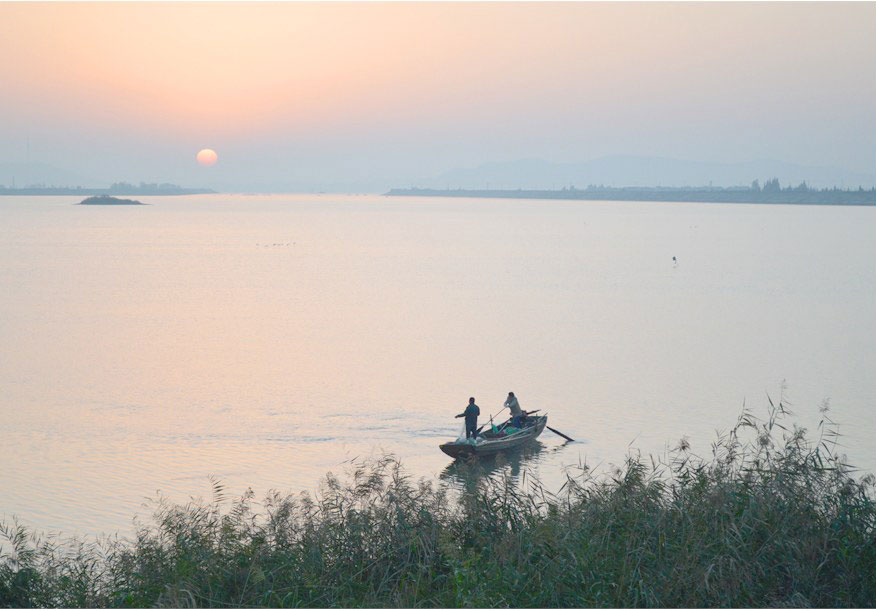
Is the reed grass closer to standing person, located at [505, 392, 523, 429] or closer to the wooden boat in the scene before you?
Result: the wooden boat

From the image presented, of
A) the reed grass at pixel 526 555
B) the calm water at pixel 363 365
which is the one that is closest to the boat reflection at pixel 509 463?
the calm water at pixel 363 365

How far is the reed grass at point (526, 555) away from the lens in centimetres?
1056

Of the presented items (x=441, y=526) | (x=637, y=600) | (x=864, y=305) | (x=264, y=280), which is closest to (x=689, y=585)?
(x=637, y=600)

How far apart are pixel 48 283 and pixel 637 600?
6839cm

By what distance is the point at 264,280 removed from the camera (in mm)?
75062

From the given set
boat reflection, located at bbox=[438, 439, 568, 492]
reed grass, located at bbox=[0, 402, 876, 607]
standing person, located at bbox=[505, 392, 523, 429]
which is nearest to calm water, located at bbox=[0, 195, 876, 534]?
boat reflection, located at bbox=[438, 439, 568, 492]

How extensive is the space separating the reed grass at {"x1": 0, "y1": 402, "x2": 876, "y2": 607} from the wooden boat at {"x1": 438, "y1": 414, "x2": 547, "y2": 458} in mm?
9624

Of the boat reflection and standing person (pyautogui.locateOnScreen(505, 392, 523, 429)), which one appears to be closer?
the boat reflection

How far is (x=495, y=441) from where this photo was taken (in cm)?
2411

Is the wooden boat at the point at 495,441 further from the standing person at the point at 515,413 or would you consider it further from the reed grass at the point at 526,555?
the reed grass at the point at 526,555

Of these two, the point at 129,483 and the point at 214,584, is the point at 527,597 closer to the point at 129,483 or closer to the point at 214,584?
the point at 214,584

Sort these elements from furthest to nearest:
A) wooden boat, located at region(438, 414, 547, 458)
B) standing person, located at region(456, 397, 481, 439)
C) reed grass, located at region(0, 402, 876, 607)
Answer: standing person, located at region(456, 397, 481, 439)
wooden boat, located at region(438, 414, 547, 458)
reed grass, located at region(0, 402, 876, 607)

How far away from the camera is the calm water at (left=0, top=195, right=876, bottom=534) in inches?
961

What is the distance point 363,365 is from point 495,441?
14478 millimetres
